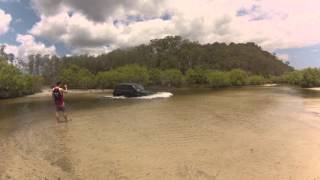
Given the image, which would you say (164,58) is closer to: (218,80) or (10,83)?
(218,80)

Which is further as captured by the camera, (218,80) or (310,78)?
(218,80)

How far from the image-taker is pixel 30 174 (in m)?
12.1

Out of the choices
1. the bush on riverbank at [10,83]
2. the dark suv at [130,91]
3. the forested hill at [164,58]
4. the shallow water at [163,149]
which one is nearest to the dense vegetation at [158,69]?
the forested hill at [164,58]

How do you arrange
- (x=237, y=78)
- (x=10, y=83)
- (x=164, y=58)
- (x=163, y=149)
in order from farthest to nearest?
(x=164, y=58), (x=237, y=78), (x=10, y=83), (x=163, y=149)

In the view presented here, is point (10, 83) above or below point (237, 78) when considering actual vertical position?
above

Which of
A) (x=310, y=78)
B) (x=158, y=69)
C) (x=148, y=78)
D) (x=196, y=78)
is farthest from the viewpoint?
(x=158, y=69)

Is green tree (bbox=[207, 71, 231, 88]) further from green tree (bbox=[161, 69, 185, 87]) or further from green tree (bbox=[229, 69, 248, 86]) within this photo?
green tree (bbox=[161, 69, 185, 87])

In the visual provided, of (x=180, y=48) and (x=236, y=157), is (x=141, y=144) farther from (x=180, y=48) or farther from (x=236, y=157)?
(x=180, y=48)

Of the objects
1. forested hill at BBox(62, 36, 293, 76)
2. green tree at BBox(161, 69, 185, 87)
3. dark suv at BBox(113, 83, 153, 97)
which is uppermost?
forested hill at BBox(62, 36, 293, 76)

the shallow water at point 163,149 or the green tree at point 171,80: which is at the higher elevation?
the green tree at point 171,80

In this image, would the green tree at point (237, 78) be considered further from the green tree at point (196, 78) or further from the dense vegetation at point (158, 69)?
the green tree at point (196, 78)

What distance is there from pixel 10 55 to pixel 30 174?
501 feet

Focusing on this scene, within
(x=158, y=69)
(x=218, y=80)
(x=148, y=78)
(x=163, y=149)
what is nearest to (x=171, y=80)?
(x=148, y=78)

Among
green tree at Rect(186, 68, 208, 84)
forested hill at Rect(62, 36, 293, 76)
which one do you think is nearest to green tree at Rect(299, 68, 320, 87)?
green tree at Rect(186, 68, 208, 84)
